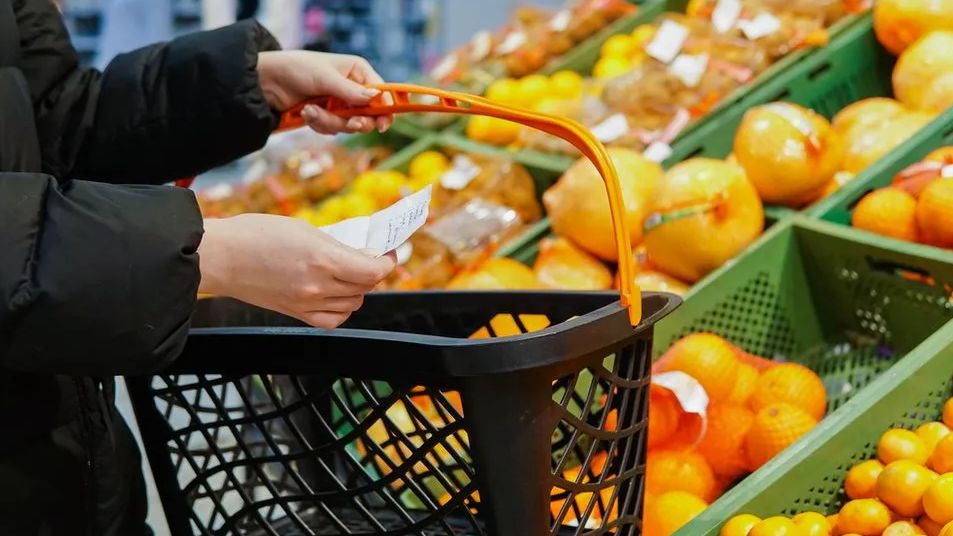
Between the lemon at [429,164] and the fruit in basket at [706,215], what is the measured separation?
4.06 ft

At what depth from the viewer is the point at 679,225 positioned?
1.83m

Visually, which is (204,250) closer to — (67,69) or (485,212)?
(67,69)

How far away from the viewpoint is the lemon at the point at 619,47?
3082 mm

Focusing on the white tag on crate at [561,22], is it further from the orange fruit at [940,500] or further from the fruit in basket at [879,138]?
the orange fruit at [940,500]

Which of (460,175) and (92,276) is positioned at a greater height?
(92,276)

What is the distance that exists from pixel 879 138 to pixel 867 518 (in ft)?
3.61

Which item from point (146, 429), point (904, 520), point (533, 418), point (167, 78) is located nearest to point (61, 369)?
point (146, 429)

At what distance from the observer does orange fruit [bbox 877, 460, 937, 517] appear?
1065 millimetres

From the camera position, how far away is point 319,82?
1.32 meters

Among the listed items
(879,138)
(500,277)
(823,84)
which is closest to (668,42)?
(823,84)

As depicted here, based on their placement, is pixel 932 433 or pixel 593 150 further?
pixel 932 433

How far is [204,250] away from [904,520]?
2.64 ft

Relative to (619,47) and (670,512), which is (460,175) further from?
(670,512)

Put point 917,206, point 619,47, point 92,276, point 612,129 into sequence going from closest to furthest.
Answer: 1. point 92,276
2. point 917,206
3. point 612,129
4. point 619,47
